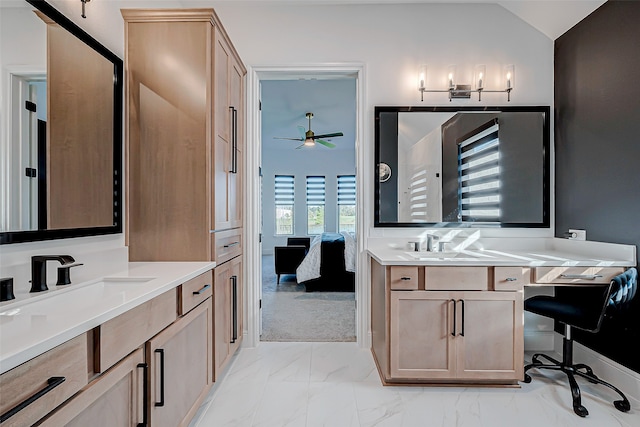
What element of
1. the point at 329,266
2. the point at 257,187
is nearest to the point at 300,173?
the point at 329,266

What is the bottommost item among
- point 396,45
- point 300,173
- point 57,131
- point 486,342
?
point 486,342

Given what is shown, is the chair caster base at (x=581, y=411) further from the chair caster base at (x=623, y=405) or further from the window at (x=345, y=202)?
the window at (x=345, y=202)

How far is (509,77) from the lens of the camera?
2.78m

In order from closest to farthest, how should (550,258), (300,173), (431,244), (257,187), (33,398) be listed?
(33,398) < (550,258) < (431,244) < (257,187) < (300,173)

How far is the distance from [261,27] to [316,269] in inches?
118

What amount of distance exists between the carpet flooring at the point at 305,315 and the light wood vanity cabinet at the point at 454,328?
94 centimetres

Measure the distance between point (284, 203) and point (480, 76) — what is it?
20.9ft

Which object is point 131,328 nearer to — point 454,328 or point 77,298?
point 77,298

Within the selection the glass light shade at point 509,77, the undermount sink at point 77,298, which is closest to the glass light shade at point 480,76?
the glass light shade at point 509,77

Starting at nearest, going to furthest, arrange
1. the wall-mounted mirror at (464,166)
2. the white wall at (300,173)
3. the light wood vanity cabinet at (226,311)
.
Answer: the light wood vanity cabinet at (226,311)
the wall-mounted mirror at (464,166)
the white wall at (300,173)

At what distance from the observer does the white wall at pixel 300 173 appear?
858 cm

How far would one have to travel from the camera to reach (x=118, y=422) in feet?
3.74

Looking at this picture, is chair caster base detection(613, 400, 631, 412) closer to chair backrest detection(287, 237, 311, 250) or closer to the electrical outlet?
the electrical outlet

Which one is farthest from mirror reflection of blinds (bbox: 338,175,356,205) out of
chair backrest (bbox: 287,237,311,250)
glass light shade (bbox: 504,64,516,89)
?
glass light shade (bbox: 504,64,516,89)
